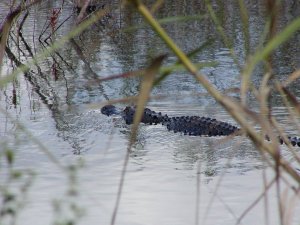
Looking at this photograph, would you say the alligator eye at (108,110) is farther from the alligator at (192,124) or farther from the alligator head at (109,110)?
the alligator at (192,124)

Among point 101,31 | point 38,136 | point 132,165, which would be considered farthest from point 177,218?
point 101,31

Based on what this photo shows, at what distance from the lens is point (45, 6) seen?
43.1 ft

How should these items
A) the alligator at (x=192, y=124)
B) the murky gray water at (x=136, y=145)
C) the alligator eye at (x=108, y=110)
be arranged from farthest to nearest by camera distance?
the alligator eye at (x=108, y=110) → the alligator at (x=192, y=124) → the murky gray water at (x=136, y=145)

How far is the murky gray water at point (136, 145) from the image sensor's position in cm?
374

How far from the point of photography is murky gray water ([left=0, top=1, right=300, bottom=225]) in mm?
3740

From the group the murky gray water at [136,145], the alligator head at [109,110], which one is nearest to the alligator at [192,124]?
the murky gray water at [136,145]

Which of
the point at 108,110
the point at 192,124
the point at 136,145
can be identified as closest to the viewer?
the point at 136,145

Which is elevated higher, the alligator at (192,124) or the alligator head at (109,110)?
the alligator head at (109,110)

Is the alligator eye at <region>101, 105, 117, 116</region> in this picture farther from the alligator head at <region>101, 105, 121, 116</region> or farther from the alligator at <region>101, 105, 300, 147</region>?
the alligator at <region>101, 105, 300, 147</region>

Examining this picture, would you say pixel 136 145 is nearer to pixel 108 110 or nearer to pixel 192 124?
pixel 192 124

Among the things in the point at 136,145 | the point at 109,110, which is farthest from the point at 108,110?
the point at 136,145

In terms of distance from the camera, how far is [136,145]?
541 centimetres

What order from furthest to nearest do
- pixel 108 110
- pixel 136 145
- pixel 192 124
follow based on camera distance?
pixel 108 110, pixel 192 124, pixel 136 145

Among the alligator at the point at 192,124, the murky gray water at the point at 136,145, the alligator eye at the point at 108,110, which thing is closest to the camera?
the murky gray water at the point at 136,145
